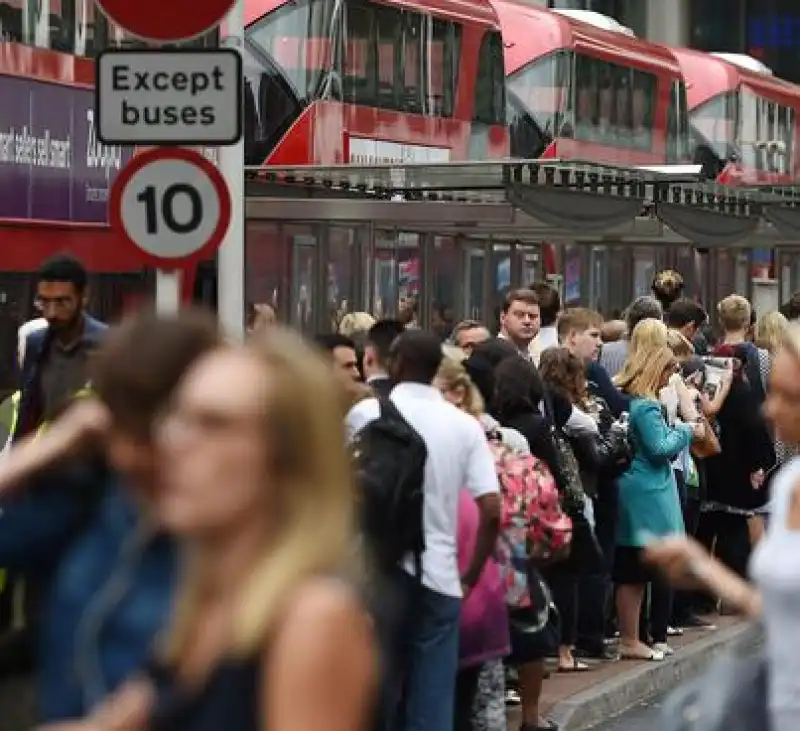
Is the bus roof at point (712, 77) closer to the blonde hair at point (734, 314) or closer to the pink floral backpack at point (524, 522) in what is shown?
the blonde hair at point (734, 314)

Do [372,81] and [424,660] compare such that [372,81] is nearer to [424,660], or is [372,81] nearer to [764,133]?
[764,133]

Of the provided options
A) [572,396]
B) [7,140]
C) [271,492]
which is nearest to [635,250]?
[7,140]

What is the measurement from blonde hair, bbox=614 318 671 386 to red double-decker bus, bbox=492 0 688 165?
1499 centimetres

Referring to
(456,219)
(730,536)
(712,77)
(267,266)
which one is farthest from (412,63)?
(712,77)

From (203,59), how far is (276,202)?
38.0 feet

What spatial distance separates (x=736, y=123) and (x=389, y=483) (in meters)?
30.6

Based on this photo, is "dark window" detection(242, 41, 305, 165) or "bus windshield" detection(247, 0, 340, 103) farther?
"bus windshield" detection(247, 0, 340, 103)

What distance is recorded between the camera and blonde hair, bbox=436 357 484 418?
10586mm

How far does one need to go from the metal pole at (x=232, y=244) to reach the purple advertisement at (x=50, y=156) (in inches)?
152

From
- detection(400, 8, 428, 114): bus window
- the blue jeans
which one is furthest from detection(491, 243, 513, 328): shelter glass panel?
the blue jeans

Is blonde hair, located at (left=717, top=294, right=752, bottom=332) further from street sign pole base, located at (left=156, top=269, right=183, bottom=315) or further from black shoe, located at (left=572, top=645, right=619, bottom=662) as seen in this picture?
street sign pole base, located at (left=156, top=269, right=183, bottom=315)

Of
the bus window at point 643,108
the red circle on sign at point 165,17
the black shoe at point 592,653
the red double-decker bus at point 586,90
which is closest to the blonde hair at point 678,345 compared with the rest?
the black shoe at point 592,653

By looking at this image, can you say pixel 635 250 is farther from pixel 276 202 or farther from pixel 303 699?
pixel 303 699

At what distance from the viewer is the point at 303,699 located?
3328 mm
